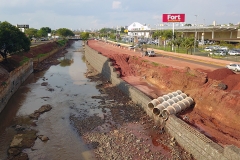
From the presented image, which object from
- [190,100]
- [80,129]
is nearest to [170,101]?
[190,100]

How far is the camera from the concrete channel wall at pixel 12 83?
27.8 meters

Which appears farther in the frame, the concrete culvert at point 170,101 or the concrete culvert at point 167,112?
the concrete culvert at point 170,101

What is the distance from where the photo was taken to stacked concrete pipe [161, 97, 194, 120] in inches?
788

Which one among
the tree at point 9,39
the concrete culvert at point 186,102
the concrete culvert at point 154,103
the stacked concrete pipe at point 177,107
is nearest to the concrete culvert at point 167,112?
the stacked concrete pipe at point 177,107

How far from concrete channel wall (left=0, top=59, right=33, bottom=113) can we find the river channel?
2.52 ft

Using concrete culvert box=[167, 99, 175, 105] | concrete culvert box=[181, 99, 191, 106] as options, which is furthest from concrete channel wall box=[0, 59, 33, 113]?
concrete culvert box=[181, 99, 191, 106]

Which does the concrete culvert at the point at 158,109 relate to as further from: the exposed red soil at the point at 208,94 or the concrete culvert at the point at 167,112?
the exposed red soil at the point at 208,94

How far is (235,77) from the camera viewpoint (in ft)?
78.9

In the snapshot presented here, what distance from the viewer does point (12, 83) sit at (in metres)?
33.6

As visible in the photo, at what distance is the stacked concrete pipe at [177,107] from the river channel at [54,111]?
7329 mm

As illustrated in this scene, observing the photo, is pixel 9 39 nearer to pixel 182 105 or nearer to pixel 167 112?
pixel 167 112

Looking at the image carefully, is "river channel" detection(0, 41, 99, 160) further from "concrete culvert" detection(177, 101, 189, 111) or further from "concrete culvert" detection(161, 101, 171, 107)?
"concrete culvert" detection(177, 101, 189, 111)

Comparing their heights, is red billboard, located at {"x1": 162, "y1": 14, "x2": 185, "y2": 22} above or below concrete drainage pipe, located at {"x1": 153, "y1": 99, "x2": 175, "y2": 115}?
above

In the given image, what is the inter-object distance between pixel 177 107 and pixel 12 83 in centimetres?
2514
